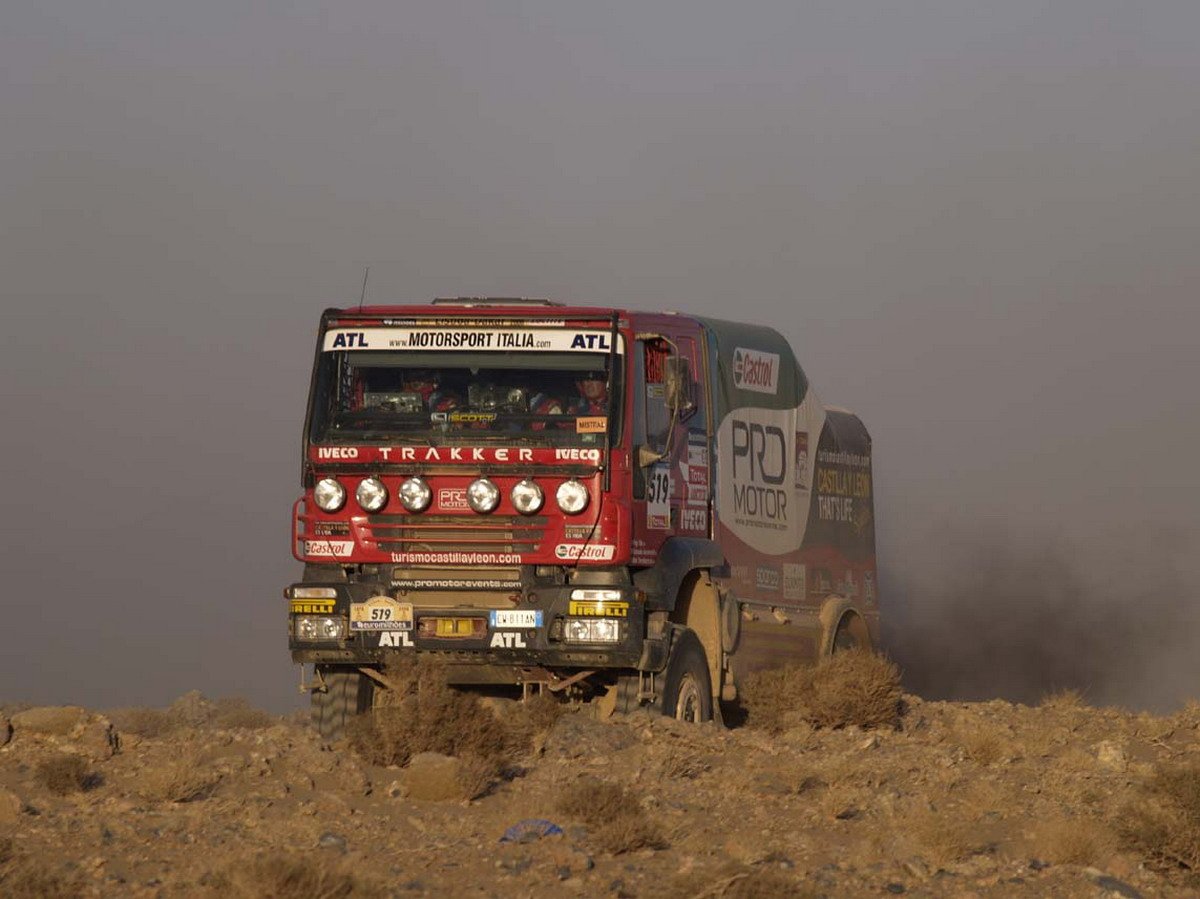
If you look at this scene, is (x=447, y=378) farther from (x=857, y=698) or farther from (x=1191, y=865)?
(x=1191, y=865)

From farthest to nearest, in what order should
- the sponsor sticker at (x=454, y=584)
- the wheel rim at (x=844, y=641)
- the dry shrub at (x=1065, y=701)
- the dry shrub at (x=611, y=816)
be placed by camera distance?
the dry shrub at (x=1065, y=701) < the wheel rim at (x=844, y=641) < the sponsor sticker at (x=454, y=584) < the dry shrub at (x=611, y=816)

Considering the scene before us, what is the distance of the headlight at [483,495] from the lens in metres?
16.3

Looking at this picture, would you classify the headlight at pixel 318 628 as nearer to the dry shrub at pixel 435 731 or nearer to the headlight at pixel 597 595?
the dry shrub at pixel 435 731

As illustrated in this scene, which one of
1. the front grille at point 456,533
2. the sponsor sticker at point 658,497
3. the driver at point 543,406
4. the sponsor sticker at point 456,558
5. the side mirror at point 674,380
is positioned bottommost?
the sponsor sticker at point 456,558

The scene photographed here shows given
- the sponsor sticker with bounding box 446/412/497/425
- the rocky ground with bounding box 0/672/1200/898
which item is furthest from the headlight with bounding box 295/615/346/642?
the sponsor sticker with bounding box 446/412/497/425

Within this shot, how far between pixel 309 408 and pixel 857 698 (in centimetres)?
573

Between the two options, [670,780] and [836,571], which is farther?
[836,571]

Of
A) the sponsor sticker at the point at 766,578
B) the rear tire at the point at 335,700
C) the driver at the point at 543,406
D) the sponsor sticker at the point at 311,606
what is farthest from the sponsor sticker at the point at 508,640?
the sponsor sticker at the point at 766,578

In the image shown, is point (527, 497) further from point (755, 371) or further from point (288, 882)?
point (288, 882)

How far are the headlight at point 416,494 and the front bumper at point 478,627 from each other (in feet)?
2.42

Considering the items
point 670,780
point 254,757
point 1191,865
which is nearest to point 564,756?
point 670,780

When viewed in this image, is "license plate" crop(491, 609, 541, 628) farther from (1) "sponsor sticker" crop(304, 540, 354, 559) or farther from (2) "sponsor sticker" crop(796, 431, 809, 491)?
(2) "sponsor sticker" crop(796, 431, 809, 491)

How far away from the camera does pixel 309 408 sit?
1670 centimetres

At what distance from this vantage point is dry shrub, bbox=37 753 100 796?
1337 cm
